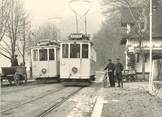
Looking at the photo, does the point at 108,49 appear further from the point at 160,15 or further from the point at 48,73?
the point at 48,73

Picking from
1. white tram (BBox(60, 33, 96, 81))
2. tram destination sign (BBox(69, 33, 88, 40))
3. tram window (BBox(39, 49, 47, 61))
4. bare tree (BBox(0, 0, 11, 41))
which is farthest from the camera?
bare tree (BBox(0, 0, 11, 41))

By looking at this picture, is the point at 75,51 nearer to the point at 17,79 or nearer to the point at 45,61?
the point at 45,61

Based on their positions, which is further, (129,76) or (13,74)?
(129,76)

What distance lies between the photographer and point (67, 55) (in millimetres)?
34000

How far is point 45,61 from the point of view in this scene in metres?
38.1

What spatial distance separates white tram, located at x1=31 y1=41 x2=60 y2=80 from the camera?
125ft

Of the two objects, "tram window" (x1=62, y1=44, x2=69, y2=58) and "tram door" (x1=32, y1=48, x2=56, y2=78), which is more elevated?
"tram window" (x1=62, y1=44, x2=69, y2=58)

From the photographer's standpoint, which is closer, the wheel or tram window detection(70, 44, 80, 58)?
tram window detection(70, 44, 80, 58)

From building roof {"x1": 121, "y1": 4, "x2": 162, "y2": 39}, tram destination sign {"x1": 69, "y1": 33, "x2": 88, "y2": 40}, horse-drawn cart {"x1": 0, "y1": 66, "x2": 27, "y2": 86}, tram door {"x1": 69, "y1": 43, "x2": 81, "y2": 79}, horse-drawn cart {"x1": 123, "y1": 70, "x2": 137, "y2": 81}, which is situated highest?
building roof {"x1": 121, "y1": 4, "x2": 162, "y2": 39}

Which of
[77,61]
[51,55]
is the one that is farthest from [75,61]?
[51,55]

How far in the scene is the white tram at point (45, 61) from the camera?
125 feet

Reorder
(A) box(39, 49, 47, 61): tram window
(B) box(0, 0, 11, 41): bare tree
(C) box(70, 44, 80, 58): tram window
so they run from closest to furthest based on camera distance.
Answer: (C) box(70, 44, 80, 58): tram window < (A) box(39, 49, 47, 61): tram window < (B) box(0, 0, 11, 41): bare tree

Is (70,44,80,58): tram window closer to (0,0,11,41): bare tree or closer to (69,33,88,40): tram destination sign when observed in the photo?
(69,33,88,40): tram destination sign

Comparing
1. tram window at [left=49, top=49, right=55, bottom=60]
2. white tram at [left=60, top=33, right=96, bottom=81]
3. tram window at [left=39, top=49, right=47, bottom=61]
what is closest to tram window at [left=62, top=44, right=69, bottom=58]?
white tram at [left=60, top=33, right=96, bottom=81]
